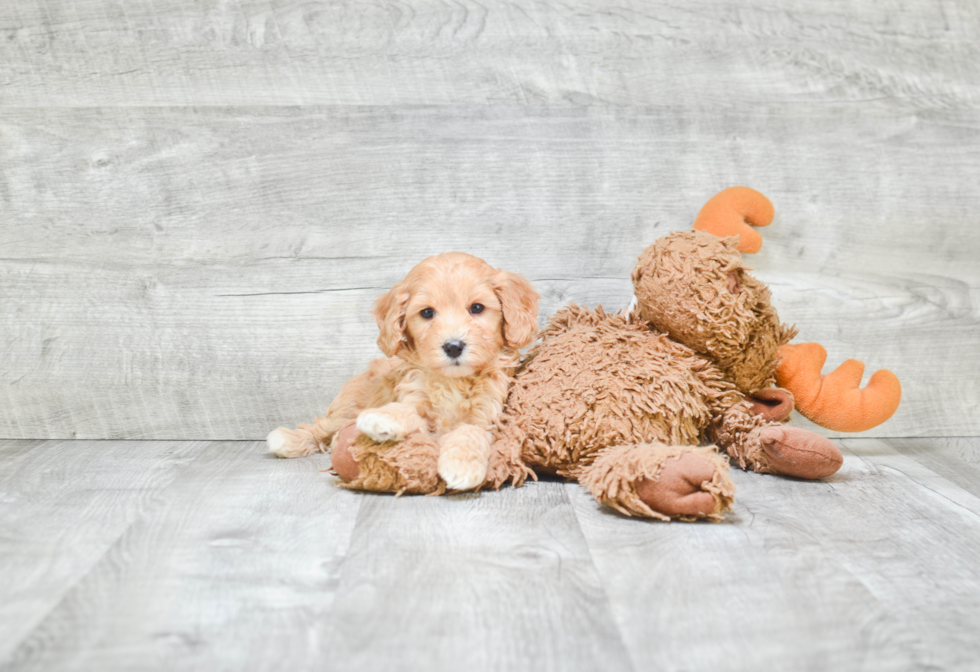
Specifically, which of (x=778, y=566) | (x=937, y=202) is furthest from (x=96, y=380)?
(x=937, y=202)

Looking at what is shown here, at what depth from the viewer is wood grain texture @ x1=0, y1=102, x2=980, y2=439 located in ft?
5.58

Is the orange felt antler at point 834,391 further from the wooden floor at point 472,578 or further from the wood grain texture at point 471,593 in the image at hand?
the wood grain texture at point 471,593

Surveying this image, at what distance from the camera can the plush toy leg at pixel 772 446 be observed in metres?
1.39

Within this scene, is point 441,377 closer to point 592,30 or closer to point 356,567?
point 356,567

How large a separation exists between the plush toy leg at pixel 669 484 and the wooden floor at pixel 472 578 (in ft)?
0.09

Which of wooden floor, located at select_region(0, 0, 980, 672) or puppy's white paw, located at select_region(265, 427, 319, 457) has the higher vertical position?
wooden floor, located at select_region(0, 0, 980, 672)

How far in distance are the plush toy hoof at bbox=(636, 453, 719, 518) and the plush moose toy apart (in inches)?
2.7

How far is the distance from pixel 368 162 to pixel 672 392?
0.79 metres

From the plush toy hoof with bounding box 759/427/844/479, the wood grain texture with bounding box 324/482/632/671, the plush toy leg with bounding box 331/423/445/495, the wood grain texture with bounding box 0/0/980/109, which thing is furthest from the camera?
the wood grain texture with bounding box 0/0/980/109

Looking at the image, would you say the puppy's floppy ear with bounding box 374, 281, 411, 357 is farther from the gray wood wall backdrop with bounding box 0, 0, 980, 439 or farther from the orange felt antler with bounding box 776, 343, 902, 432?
the orange felt antler with bounding box 776, 343, 902, 432

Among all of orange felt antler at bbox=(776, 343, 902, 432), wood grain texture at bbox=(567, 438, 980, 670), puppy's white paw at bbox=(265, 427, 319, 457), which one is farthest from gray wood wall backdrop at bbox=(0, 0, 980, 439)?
wood grain texture at bbox=(567, 438, 980, 670)

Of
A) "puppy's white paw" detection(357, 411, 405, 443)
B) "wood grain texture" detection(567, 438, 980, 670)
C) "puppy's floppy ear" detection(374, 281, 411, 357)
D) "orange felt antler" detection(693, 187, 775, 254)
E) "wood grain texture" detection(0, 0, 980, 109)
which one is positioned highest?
"wood grain texture" detection(0, 0, 980, 109)

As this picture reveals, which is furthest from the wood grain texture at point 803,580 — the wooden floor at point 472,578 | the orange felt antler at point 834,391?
the orange felt antler at point 834,391

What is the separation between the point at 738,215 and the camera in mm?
1572
